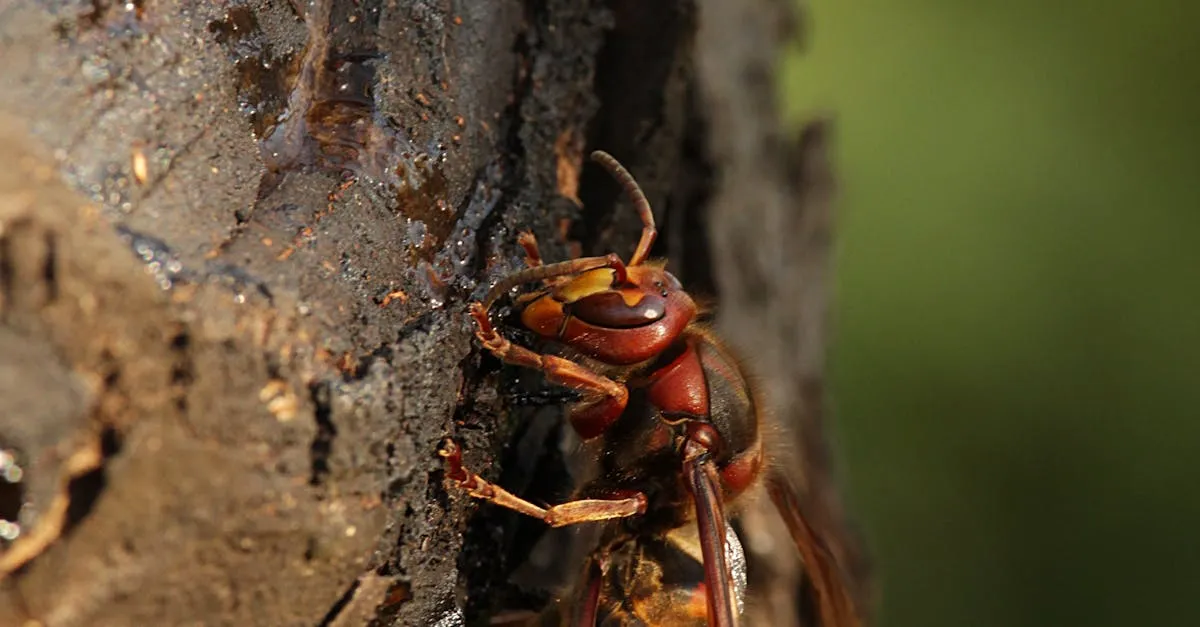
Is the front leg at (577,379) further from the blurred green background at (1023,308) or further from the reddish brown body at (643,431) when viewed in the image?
the blurred green background at (1023,308)

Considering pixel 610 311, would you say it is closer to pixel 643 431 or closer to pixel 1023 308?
pixel 643 431

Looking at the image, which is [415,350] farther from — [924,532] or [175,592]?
[924,532]

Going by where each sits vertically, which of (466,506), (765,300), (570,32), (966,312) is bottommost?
(966,312)

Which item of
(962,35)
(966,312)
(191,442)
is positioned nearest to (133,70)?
(191,442)

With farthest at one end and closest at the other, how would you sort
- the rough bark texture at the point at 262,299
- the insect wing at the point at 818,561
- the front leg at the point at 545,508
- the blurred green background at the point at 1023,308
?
1. the blurred green background at the point at 1023,308
2. the insect wing at the point at 818,561
3. the front leg at the point at 545,508
4. the rough bark texture at the point at 262,299

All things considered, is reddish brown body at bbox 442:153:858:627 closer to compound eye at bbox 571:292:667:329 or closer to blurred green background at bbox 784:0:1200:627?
compound eye at bbox 571:292:667:329

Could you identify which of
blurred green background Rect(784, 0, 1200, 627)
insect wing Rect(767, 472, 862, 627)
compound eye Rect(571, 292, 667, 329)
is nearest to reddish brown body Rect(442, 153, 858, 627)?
compound eye Rect(571, 292, 667, 329)

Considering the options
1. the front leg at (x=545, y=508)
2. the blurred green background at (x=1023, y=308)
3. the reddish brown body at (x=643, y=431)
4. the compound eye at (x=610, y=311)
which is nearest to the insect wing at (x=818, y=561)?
the reddish brown body at (x=643, y=431)

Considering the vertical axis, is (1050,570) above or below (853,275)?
below
